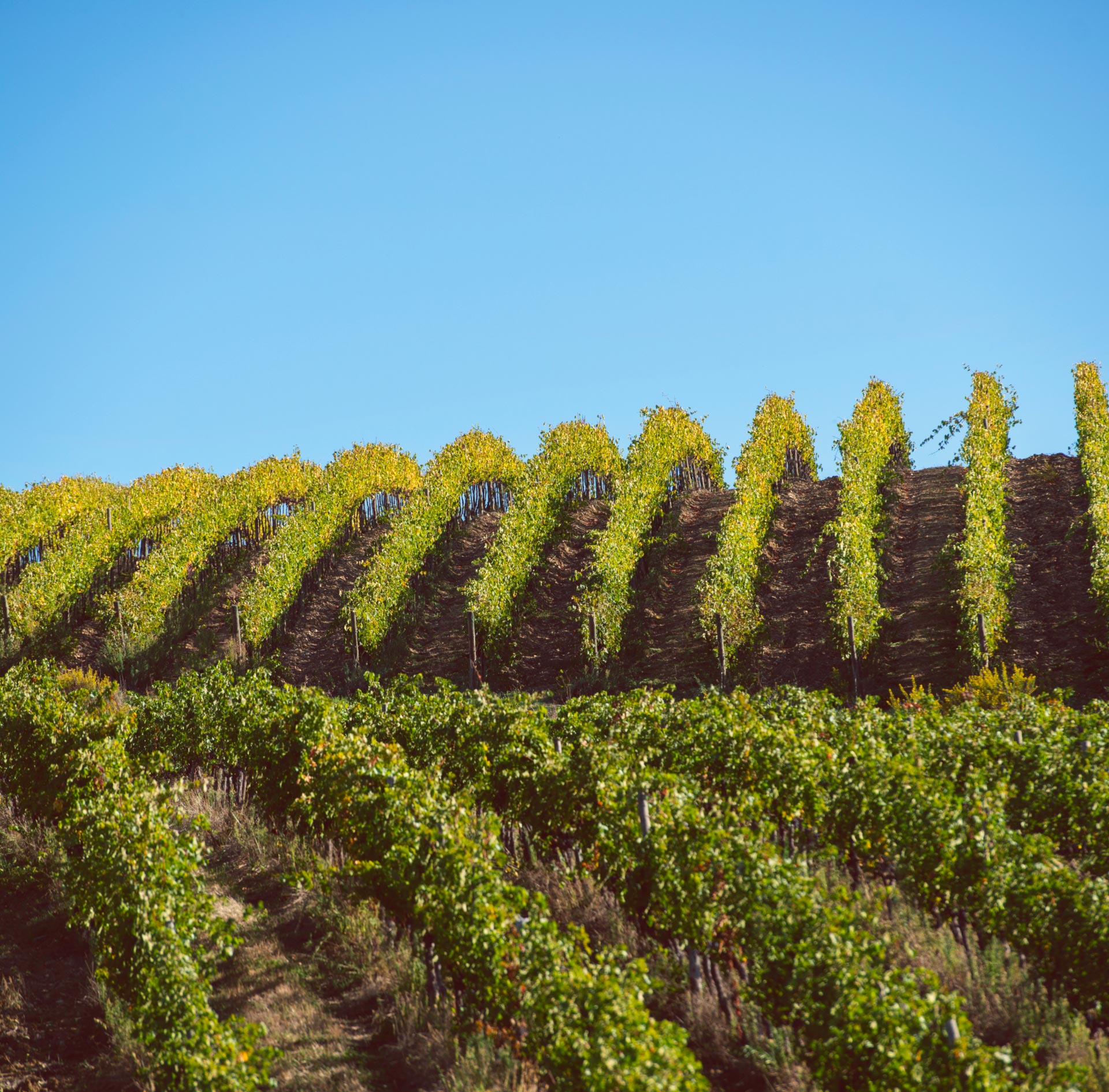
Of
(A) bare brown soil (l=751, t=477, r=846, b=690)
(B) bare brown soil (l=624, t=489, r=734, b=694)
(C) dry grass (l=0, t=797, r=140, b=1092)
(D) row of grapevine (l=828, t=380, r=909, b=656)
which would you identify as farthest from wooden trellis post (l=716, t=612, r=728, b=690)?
(C) dry grass (l=0, t=797, r=140, b=1092)

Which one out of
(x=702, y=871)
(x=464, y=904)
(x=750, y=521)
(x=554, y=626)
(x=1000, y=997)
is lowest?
(x=1000, y=997)

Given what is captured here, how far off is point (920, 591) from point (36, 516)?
34438 mm

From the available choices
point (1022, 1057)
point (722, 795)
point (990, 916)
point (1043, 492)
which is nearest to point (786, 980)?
point (1022, 1057)

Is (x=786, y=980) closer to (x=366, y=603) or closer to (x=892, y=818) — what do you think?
(x=892, y=818)

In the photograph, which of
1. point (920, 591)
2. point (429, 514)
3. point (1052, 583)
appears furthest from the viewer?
point (429, 514)

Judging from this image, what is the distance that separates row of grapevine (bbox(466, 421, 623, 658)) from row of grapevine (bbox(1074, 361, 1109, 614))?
14855mm

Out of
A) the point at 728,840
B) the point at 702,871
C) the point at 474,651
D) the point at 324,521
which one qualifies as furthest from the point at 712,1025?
the point at 324,521

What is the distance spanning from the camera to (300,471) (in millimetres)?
41469

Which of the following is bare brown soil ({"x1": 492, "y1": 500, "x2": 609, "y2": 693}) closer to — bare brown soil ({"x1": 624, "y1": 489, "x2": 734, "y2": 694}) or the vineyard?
the vineyard

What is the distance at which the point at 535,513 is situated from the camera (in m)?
32.8

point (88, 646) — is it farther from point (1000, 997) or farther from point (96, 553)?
point (1000, 997)

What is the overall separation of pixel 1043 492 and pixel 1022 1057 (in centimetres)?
2826

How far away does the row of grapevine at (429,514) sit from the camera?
2934 cm

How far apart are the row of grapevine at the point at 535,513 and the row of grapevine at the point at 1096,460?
1486 centimetres
